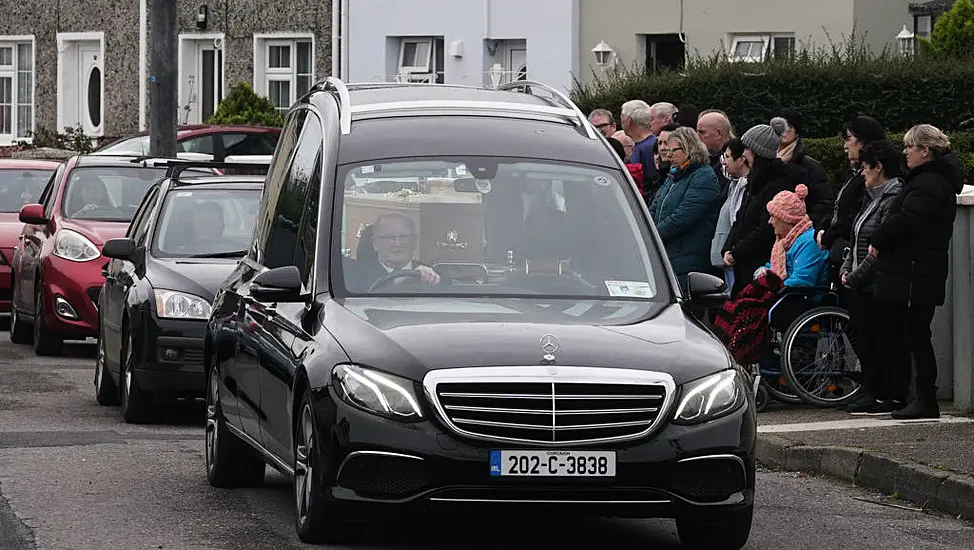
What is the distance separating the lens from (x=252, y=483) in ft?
35.6

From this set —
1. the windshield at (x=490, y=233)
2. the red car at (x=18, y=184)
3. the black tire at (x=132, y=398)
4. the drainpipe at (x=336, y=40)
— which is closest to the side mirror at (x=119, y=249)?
the black tire at (x=132, y=398)

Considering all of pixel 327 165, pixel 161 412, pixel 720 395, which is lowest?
pixel 161 412

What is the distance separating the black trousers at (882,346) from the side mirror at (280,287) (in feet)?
18.3

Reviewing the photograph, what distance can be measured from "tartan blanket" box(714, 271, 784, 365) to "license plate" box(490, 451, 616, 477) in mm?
6047

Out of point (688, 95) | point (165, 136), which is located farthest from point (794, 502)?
point (165, 136)

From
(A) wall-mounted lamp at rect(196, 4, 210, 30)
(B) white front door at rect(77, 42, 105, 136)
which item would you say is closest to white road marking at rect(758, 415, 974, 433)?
(A) wall-mounted lamp at rect(196, 4, 210, 30)

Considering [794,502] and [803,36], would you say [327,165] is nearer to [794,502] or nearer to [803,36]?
[794,502]

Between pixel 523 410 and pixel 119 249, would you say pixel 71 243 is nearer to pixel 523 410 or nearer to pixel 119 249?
pixel 119 249

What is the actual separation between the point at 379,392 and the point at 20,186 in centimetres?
1637

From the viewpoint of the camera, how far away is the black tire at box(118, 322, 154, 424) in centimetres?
1385

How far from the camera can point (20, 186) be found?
2384cm

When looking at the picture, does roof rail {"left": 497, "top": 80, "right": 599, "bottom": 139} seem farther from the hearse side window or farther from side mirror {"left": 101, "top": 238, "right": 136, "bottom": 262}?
side mirror {"left": 101, "top": 238, "right": 136, "bottom": 262}

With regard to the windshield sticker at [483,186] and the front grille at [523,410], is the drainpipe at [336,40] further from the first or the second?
the front grille at [523,410]

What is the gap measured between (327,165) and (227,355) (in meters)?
1.46
